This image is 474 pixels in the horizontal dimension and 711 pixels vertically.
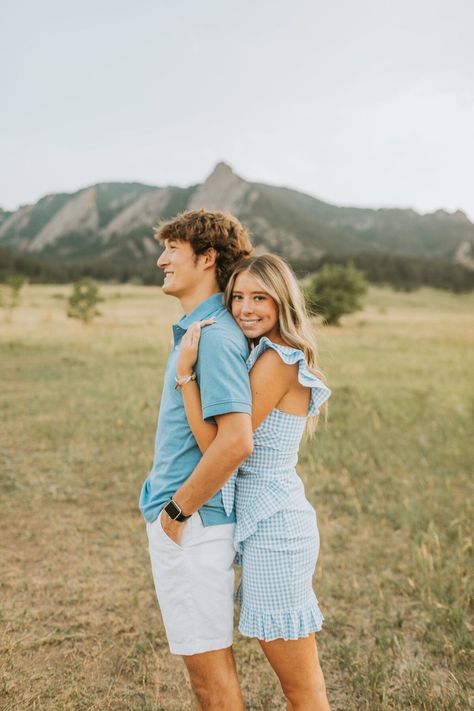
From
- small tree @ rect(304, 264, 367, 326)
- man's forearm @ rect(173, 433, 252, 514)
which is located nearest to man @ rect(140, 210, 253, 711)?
man's forearm @ rect(173, 433, 252, 514)

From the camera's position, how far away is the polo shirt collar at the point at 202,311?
7.52 feet

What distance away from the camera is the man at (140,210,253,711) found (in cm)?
198

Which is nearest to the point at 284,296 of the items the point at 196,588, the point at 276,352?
the point at 276,352

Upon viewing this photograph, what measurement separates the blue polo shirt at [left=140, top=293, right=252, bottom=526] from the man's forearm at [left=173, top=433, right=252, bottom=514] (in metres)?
0.11

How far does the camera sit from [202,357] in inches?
80.9

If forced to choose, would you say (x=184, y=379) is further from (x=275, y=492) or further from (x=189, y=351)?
(x=275, y=492)

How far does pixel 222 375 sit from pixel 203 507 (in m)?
0.54

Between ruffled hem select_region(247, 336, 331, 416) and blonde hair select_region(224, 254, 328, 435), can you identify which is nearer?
ruffled hem select_region(247, 336, 331, 416)

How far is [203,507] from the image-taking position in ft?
6.99

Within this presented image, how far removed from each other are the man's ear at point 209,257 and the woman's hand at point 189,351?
0.37 metres

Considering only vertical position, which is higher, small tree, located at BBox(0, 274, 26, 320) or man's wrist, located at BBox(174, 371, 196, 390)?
man's wrist, located at BBox(174, 371, 196, 390)

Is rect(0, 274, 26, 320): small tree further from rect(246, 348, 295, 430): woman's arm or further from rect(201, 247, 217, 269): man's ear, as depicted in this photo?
rect(246, 348, 295, 430): woman's arm

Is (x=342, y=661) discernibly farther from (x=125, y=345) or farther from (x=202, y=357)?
(x=125, y=345)

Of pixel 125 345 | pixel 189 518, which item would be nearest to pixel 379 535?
pixel 189 518
